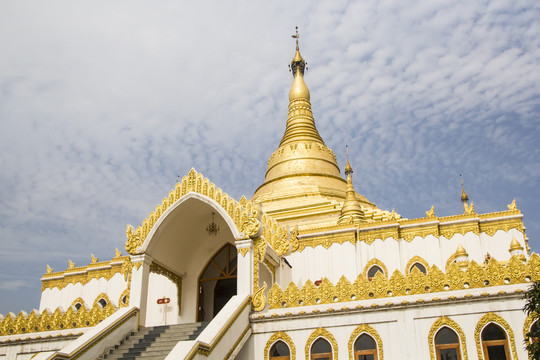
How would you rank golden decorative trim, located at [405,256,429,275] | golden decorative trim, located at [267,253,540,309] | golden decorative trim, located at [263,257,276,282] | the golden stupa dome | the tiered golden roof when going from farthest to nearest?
the golden stupa dome < the tiered golden roof < golden decorative trim, located at [405,256,429,275] < golden decorative trim, located at [263,257,276,282] < golden decorative trim, located at [267,253,540,309]

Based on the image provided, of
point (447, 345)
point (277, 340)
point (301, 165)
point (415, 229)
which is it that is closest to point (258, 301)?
point (277, 340)

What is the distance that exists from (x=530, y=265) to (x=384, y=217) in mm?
13140

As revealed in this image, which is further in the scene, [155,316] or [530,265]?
[155,316]

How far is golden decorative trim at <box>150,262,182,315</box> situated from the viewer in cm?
1770

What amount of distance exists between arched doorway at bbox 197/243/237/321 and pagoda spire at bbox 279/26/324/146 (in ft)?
52.8

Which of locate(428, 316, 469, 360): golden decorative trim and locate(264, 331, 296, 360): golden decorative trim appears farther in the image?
locate(264, 331, 296, 360): golden decorative trim

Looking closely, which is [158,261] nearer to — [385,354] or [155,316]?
[155,316]

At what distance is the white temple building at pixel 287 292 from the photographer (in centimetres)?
1338

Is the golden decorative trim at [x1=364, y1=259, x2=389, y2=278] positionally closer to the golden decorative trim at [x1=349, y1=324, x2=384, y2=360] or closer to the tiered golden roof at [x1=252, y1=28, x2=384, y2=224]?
the tiered golden roof at [x1=252, y1=28, x2=384, y2=224]

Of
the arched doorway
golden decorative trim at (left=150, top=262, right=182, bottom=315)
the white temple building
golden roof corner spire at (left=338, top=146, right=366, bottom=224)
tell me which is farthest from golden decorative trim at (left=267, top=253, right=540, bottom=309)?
golden roof corner spire at (left=338, top=146, right=366, bottom=224)

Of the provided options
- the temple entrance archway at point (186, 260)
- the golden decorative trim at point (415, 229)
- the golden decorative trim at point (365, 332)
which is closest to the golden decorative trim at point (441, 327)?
the golden decorative trim at point (365, 332)

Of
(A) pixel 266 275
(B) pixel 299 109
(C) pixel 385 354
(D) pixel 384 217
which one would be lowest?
(C) pixel 385 354

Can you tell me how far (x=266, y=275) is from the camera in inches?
739

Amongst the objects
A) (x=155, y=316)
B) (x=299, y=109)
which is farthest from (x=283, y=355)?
(x=299, y=109)
